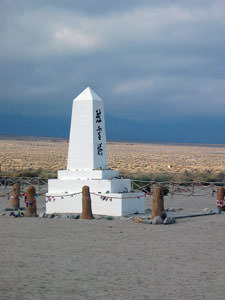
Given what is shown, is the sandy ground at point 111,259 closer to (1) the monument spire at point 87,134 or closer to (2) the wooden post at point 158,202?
(2) the wooden post at point 158,202

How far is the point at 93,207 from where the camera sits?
18578mm

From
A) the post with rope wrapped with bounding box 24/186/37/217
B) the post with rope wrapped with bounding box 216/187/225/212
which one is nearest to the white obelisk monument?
the post with rope wrapped with bounding box 24/186/37/217

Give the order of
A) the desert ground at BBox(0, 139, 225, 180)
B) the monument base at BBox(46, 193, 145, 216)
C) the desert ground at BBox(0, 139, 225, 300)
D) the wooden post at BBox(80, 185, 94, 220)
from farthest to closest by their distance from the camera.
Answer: the desert ground at BBox(0, 139, 225, 180) → the monument base at BBox(46, 193, 145, 216) → the wooden post at BBox(80, 185, 94, 220) → the desert ground at BBox(0, 139, 225, 300)

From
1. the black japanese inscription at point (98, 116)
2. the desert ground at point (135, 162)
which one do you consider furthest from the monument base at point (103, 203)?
the desert ground at point (135, 162)

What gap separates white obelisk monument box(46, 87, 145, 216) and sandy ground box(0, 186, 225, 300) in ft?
5.73

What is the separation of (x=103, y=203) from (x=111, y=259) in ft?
24.7

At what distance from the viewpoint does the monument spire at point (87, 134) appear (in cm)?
1897

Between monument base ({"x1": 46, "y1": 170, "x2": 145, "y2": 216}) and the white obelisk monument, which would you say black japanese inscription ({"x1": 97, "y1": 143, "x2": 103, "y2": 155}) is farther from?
monument base ({"x1": 46, "y1": 170, "x2": 145, "y2": 216})

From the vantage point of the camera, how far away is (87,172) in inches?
745

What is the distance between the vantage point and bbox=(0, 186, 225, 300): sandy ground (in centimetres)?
809

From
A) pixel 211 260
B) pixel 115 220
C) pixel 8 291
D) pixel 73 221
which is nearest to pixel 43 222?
pixel 73 221

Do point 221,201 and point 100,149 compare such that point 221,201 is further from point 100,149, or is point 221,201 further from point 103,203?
point 100,149

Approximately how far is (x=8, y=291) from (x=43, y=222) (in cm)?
854

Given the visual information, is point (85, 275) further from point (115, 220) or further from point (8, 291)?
point (115, 220)
